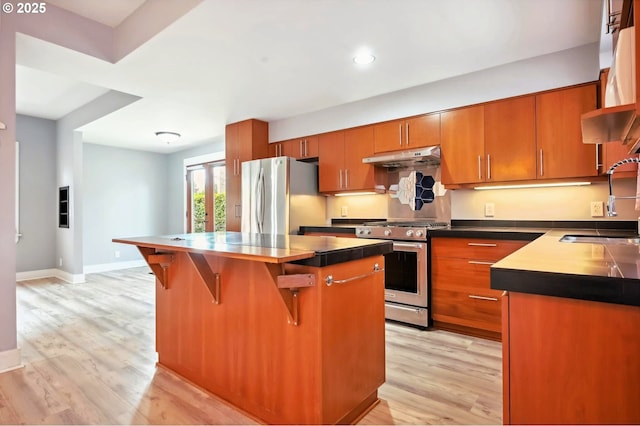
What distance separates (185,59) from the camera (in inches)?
110

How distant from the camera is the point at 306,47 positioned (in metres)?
2.62

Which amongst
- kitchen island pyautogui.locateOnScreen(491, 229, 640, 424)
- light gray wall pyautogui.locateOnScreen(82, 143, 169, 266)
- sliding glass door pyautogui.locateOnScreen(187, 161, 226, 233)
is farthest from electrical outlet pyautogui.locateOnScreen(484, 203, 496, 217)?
light gray wall pyautogui.locateOnScreen(82, 143, 169, 266)

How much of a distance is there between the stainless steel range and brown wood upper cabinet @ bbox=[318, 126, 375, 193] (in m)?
0.77

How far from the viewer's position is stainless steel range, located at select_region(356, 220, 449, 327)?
10.1 feet

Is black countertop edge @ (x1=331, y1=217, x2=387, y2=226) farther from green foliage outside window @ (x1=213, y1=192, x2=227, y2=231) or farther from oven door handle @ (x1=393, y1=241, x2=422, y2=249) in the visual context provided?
green foliage outside window @ (x1=213, y1=192, x2=227, y2=231)

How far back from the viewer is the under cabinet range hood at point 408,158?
327cm

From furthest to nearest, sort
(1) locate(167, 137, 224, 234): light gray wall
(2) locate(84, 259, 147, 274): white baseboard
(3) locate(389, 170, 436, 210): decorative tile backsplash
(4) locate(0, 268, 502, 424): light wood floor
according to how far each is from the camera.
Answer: (1) locate(167, 137, 224, 234): light gray wall
(2) locate(84, 259, 147, 274): white baseboard
(3) locate(389, 170, 436, 210): decorative tile backsplash
(4) locate(0, 268, 502, 424): light wood floor

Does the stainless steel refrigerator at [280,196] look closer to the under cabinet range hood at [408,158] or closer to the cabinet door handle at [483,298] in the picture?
the under cabinet range hood at [408,158]

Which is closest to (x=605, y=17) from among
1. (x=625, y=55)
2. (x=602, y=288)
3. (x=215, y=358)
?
(x=625, y=55)

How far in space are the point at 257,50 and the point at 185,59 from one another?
630mm

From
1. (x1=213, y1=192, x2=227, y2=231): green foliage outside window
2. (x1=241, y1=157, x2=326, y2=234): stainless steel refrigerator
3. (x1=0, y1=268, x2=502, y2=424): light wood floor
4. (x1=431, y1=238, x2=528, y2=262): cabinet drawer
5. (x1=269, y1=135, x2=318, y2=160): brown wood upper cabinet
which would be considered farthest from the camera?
(x1=213, y1=192, x2=227, y2=231): green foliage outside window

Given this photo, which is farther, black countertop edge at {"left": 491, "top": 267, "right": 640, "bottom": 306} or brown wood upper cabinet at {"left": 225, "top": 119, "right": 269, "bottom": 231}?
brown wood upper cabinet at {"left": 225, "top": 119, "right": 269, "bottom": 231}

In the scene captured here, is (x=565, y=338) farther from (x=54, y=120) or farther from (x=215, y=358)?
(x=54, y=120)

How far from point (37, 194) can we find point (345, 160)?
5235mm
